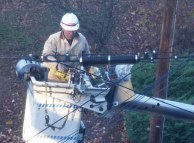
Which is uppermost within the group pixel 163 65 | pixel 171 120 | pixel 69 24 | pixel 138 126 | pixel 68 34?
pixel 69 24

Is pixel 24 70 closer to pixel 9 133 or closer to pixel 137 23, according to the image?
pixel 9 133

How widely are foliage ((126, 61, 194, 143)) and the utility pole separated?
21cm

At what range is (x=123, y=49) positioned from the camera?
1859 centimetres

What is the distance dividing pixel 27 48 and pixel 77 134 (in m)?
9.43

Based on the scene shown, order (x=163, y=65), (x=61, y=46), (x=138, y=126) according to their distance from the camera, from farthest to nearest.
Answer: (x=138, y=126) < (x=163, y=65) < (x=61, y=46)

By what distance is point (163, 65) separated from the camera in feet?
38.1

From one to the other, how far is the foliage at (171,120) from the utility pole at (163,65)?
0.21m

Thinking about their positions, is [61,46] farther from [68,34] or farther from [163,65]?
[163,65]

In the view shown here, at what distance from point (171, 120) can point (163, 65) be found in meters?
1.79

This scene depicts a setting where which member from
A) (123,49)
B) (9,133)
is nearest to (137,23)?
(123,49)

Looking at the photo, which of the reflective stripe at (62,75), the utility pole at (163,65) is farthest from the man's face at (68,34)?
the utility pole at (163,65)

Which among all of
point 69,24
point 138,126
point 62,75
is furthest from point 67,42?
point 138,126

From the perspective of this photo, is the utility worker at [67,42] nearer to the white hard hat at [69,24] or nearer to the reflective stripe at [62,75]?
the white hard hat at [69,24]

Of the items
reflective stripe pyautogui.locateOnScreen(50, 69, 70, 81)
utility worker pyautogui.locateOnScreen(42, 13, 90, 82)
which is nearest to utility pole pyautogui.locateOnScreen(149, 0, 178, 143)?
utility worker pyautogui.locateOnScreen(42, 13, 90, 82)
